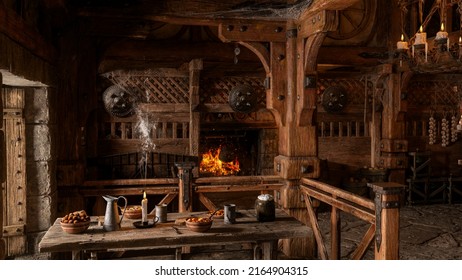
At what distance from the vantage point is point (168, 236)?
13.2 feet

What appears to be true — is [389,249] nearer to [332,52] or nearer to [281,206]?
[281,206]

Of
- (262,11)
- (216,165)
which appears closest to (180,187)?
(262,11)

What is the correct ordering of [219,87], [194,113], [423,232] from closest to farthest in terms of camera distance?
[423,232] < [194,113] < [219,87]

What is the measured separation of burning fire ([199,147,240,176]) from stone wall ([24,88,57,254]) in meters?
4.52

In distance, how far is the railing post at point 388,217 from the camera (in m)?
3.82

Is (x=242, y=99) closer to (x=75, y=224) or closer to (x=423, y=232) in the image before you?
(x=423, y=232)

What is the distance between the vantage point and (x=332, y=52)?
7.88 meters

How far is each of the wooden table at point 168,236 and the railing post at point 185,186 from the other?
4.17 ft

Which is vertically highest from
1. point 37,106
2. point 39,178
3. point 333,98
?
point 333,98

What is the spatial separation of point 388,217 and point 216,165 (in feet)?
20.6

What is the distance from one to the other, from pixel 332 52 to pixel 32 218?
5.56 m

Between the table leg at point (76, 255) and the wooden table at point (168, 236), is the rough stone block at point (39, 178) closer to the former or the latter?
the wooden table at point (168, 236)

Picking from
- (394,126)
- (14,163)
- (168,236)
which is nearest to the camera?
(168,236)

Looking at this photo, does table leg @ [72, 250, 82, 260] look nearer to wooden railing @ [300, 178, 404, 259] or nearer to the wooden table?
the wooden table
